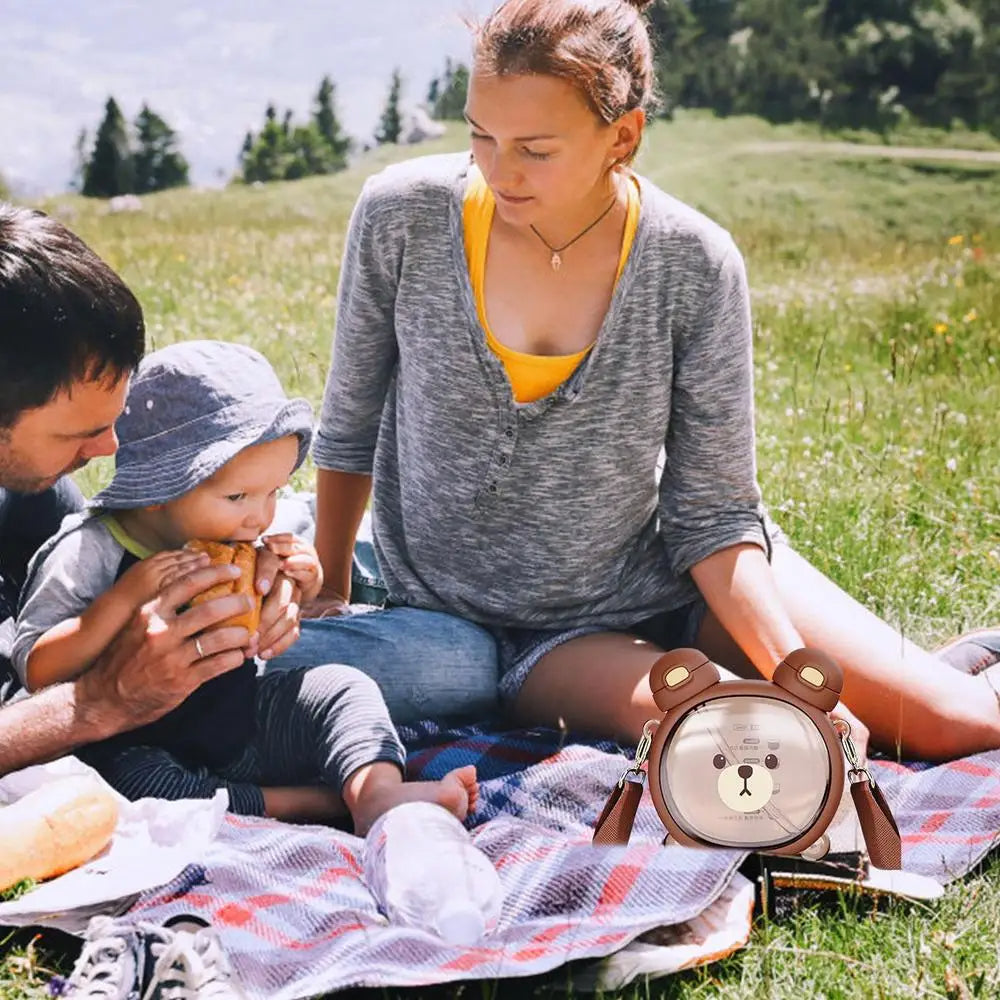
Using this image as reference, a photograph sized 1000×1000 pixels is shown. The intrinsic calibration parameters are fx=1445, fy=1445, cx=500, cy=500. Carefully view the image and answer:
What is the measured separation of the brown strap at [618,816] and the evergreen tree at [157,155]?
14.9 meters

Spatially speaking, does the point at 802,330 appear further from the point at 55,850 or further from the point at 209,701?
the point at 55,850

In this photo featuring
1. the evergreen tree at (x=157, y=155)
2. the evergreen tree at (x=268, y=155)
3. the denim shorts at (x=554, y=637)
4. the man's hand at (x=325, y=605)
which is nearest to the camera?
the denim shorts at (x=554, y=637)

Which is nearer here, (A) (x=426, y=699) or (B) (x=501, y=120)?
(B) (x=501, y=120)

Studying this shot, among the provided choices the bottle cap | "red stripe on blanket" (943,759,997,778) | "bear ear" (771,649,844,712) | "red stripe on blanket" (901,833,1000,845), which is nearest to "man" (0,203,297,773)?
the bottle cap

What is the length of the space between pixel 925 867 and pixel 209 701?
1475mm

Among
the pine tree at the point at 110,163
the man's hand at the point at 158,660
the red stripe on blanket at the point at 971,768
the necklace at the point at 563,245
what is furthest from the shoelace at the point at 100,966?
the pine tree at the point at 110,163

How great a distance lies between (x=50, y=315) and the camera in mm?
2746

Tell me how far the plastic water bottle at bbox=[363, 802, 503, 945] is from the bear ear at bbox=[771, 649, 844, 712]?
24.5 inches

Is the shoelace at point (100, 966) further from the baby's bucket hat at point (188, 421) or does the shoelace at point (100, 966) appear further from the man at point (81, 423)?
the baby's bucket hat at point (188, 421)

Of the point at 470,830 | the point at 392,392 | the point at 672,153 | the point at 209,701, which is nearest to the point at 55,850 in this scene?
the point at 209,701

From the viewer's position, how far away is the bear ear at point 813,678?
2.55 meters

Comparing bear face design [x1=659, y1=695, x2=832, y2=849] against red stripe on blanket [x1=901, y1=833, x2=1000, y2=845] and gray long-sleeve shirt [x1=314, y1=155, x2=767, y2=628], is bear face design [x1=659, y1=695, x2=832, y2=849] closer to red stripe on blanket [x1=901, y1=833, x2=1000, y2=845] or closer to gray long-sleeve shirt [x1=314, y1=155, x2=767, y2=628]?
red stripe on blanket [x1=901, y1=833, x2=1000, y2=845]

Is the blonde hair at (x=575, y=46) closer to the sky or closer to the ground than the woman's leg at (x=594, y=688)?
closer to the sky

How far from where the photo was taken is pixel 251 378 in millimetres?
2965
